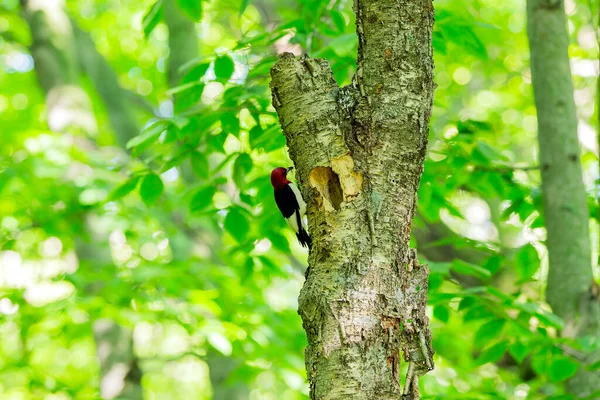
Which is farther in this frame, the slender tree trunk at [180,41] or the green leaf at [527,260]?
the slender tree trunk at [180,41]

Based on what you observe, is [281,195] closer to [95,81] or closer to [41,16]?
[41,16]

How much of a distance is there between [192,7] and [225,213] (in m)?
1.00

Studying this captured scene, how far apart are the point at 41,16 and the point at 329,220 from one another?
196 inches

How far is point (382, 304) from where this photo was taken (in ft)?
5.15

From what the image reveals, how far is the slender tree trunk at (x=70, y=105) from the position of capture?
204 inches

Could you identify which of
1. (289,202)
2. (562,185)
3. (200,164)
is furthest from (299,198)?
(562,185)

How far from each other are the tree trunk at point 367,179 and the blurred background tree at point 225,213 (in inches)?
19.3

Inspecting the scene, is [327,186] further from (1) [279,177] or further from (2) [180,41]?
(2) [180,41]

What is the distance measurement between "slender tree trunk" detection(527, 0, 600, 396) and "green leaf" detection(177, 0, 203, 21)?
2017 millimetres

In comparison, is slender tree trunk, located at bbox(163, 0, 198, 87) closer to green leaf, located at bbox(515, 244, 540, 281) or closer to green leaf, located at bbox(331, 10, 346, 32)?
green leaf, located at bbox(331, 10, 346, 32)

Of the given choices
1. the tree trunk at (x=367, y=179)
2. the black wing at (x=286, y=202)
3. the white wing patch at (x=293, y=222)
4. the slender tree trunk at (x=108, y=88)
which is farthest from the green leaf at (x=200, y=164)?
the slender tree trunk at (x=108, y=88)

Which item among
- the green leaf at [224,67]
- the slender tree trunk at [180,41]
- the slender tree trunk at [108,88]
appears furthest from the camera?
the slender tree trunk at [108,88]

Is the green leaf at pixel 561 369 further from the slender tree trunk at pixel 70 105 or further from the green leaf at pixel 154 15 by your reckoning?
the slender tree trunk at pixel 70 105

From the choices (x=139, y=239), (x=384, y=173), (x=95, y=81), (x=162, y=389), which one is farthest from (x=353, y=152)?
(x=162, y=389)
